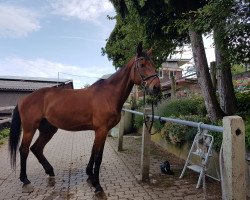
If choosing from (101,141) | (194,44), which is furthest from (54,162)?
(194,44)

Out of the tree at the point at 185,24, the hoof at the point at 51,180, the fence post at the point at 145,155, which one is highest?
the tree at the point at 185,24

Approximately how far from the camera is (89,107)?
5.15 metres

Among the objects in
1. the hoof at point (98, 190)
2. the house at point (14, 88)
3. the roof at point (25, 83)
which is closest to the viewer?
the hoof at point (98, 190)

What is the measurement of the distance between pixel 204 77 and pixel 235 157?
4545 mm

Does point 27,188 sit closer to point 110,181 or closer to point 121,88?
point 110,181

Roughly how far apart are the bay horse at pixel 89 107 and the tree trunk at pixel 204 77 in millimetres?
2221

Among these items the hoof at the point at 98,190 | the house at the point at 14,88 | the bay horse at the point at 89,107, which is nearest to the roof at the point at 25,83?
the house at the point at 14,88

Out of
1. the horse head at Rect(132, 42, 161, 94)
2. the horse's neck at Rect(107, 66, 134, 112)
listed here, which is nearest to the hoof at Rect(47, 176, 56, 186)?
the horse's neck at Rect(107, 66, 134, 112)

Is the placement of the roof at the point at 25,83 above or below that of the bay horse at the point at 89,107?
above

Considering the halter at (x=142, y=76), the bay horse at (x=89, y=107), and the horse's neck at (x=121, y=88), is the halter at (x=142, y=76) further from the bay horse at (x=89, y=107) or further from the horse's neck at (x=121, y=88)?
the horse's neck at (x=121, y=88)

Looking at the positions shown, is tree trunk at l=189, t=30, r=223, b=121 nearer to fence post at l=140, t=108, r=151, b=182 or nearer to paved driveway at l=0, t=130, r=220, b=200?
paved driveway at l=0, t=130, r=220, b=200

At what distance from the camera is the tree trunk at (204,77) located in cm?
675

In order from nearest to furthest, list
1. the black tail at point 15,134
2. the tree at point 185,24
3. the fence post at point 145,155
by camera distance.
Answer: the fence post at point 145,155 < the black tail at point 15,134 < the tree at point 185,24

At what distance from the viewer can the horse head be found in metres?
4.70
